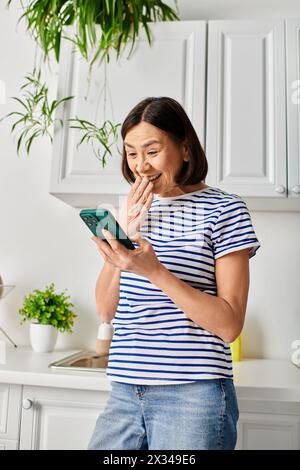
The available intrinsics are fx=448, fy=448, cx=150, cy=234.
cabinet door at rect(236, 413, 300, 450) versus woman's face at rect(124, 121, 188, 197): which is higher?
woman's face at rect(124, 121, 188, 197)

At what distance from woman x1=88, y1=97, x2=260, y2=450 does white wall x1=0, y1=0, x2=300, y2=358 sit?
964 millimetres

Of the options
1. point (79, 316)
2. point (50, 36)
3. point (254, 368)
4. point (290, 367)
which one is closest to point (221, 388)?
point (254, 368)

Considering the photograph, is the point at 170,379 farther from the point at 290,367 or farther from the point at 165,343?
the point at 290,367

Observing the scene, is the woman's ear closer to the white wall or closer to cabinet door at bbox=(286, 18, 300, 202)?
cabinet door at bbox=(286, 18, 300, 202)

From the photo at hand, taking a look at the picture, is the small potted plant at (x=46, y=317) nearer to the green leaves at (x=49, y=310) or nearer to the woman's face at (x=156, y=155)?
the green leaves at (x=49, y=310)

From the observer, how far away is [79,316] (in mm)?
1895

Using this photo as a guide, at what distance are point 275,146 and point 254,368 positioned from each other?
→ 773 mm

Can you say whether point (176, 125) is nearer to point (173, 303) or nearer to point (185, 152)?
point (185, 152)

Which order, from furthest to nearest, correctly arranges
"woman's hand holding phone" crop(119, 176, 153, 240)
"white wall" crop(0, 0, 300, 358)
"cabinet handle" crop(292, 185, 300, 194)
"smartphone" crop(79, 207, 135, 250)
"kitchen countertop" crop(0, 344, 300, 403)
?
"white wall" crop(0, 0, 300, 358) < "cabinet handle" crop(292, 185, 300, 194) < "kitchen countertop" crop(0, 344, 300, 403) < "woman's hand holding phone" crop(119, 176, 153, 240) < "smartphone" crop(79, 207, 135, 250)

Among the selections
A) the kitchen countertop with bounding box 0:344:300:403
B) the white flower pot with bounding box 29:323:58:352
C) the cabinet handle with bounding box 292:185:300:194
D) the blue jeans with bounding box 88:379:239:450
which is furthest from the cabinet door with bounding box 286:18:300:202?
the white flower pot with bounding box 29:323:58:352

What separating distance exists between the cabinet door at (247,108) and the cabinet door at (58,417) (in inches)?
32.7

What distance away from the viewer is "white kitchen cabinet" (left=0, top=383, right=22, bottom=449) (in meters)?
1.31

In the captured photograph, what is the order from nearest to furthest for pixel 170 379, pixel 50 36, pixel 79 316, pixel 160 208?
pixel 170 379 < pixel 160 208 < pixel 50 36 < pixel 79 316

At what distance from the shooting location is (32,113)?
1.98 metres
